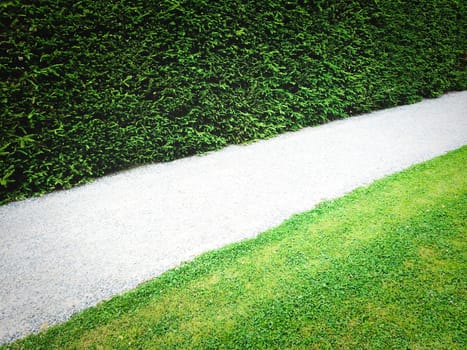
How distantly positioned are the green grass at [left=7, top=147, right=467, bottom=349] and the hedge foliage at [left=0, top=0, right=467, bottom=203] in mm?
3309

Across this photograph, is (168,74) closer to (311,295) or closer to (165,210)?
(165,210)

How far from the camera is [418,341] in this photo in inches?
105

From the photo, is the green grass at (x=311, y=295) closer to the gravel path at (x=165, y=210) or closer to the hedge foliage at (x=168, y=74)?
the gravel path at (x=165, y=210)

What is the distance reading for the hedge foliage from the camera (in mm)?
4938

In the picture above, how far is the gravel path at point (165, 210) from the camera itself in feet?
11.7

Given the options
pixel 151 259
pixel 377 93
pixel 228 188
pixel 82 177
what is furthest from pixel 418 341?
pixel 377 93

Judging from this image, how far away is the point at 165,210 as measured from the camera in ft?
15.9

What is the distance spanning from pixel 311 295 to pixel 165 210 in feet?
8.97

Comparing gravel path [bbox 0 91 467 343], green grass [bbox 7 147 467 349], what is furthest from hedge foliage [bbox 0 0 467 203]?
green grass [bbox 7 147 467 349]

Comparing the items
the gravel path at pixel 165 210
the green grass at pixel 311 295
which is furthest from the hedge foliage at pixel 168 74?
the green grass at pixel 311 295

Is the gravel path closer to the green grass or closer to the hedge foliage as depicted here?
the green grass

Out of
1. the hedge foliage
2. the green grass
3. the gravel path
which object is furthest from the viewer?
the hedge foliage

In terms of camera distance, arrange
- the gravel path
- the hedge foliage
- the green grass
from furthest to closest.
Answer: the hedge foliage < the gravel path < the green grass

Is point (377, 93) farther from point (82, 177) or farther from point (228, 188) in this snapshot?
point (82, 177)
